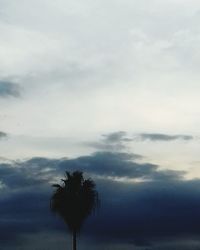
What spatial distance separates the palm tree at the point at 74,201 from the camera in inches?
4112

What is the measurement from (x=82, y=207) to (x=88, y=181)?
13.5 ft

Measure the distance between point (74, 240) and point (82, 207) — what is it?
4167mm

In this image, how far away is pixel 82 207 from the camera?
105375mm

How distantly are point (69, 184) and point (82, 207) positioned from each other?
152 inches

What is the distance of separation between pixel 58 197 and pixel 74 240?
5.76 m

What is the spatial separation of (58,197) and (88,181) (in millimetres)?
4487

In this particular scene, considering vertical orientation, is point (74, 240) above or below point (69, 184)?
below

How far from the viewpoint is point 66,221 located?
344 feet

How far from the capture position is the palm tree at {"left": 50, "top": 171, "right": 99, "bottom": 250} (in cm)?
10444

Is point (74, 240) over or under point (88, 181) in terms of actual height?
under

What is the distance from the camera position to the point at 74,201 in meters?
106

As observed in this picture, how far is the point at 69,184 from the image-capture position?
354 ft

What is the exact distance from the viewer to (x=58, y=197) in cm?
10612

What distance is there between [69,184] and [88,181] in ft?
7.77
